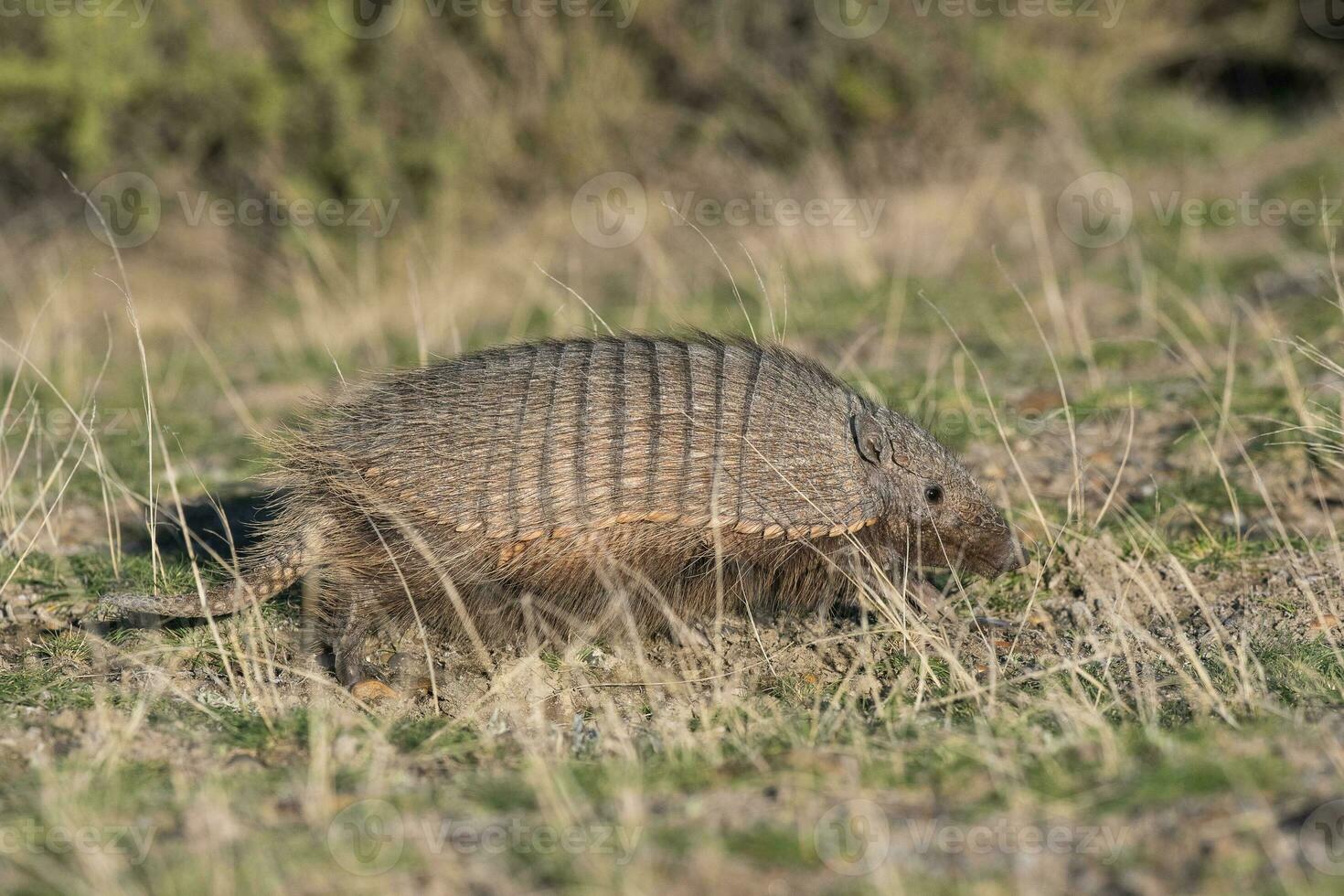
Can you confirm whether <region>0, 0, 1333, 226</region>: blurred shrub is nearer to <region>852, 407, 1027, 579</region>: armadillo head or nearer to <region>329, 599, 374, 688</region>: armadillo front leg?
<region>852, 407, 1027, 579</region>: armadillo head

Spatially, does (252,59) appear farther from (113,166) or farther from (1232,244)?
(1232,244)

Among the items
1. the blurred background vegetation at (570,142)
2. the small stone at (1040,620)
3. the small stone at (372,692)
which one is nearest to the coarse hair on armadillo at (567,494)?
the small stone at (372,692)

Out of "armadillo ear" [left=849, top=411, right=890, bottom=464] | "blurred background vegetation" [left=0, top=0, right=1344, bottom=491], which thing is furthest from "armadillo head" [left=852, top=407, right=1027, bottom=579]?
"blurred background vegetation" [left=0, top=0, right=1344, bottom=491]

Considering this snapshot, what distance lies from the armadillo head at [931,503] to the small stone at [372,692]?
6.98ft

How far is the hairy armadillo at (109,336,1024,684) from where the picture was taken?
199 inches

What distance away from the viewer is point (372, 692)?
5.04 meters

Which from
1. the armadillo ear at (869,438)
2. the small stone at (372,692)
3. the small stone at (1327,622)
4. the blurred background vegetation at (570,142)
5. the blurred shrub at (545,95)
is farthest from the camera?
the blurred shrub at (545,95)

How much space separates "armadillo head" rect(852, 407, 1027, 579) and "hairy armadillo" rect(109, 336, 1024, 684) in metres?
0.01

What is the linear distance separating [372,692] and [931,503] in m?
2.46

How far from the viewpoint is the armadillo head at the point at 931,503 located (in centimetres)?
547

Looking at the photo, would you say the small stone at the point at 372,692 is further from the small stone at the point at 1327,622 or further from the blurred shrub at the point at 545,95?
the blurred shrub at the point at 545,95

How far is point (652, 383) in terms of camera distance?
5.24m

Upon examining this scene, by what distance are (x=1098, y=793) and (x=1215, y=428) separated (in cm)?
387

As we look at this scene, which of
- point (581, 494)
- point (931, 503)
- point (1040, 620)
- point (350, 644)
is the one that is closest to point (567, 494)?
point (581, 494)
